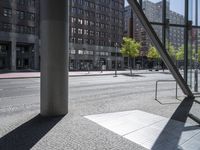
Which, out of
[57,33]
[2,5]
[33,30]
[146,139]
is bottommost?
[146,139]

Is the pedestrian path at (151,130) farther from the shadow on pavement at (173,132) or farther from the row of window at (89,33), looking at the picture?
the row of window at (89,33)

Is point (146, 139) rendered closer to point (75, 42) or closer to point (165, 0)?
point (165, 0)

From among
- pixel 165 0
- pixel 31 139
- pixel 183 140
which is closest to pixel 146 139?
pixel 183 140

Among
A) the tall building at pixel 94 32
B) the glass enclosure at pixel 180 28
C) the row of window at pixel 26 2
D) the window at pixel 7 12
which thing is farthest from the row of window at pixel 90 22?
the glass enclosure at pixel 180 28

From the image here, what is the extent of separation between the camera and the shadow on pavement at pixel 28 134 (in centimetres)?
540

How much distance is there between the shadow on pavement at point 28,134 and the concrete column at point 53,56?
583 mm

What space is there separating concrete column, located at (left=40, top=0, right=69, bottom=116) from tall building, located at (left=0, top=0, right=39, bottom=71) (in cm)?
4924

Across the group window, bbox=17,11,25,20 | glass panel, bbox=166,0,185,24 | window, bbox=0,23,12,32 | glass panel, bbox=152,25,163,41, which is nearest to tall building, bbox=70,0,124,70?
window, bbox=17,11,25,20

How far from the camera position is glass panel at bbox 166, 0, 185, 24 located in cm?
1226

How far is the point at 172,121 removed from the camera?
25.0ft

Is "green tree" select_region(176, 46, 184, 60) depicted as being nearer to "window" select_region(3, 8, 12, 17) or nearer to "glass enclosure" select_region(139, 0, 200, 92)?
"glass enclosure" select_region(139, 0, 200, 92)

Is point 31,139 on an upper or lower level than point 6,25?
lower

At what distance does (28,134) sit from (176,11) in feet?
31.6

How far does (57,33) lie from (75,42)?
2553 inches
